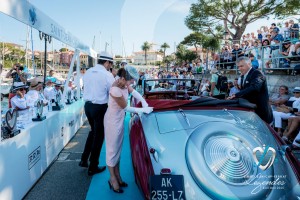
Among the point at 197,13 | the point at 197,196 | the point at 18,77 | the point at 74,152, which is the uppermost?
the point at 197,13

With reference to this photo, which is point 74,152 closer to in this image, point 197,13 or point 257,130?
point 257,130

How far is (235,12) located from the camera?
2398 cm

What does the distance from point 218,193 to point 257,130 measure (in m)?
0.94

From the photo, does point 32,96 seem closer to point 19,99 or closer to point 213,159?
point 19,99

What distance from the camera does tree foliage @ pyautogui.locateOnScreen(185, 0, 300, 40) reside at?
72.1ft

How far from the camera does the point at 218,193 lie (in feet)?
7.30

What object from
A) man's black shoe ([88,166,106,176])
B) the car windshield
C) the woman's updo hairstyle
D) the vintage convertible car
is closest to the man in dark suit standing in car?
the car windshield

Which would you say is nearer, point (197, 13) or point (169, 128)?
point (169, 128)

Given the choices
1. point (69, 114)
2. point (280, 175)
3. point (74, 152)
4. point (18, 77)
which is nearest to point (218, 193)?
point (280, 175)

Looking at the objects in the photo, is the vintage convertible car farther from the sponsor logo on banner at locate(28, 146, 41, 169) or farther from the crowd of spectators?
the crowd of spectators

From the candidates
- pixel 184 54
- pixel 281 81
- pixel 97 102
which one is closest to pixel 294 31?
pixel 281 81

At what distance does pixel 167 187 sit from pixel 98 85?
7.75ft

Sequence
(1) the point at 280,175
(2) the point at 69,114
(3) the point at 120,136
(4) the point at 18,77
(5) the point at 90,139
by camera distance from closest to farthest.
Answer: (1) the point at 280,175, (3) the point at 120,136, (5) the point at 90,139, (2) the point at 69,114, (4) the point at 18,77

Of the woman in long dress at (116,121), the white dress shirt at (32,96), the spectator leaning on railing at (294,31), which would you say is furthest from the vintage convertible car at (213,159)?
the spectator leaning on railing at (294,31)
